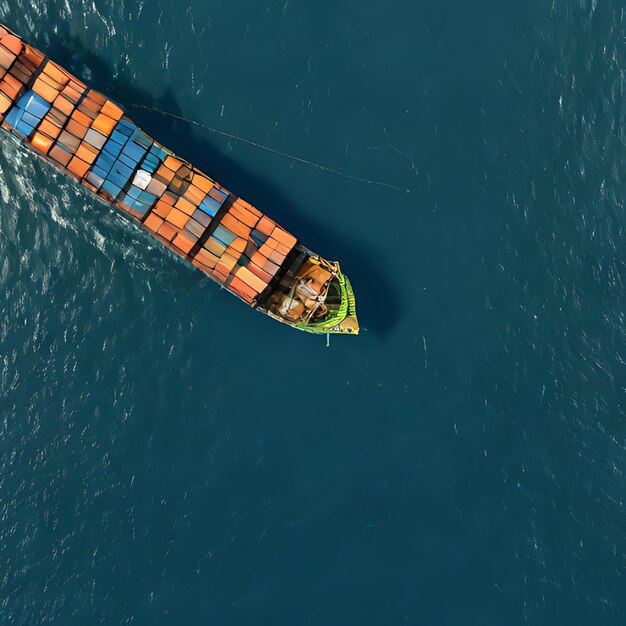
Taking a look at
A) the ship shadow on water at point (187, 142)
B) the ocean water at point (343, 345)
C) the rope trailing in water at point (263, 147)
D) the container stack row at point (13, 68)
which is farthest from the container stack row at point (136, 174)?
the rope trailing in water at point (263, 147)

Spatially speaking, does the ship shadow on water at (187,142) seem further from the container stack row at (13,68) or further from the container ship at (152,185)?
the container stack row at (13,68)

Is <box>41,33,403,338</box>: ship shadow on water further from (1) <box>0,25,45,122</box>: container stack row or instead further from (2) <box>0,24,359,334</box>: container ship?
(1) <box>0,25,45,122</box>: container stack row

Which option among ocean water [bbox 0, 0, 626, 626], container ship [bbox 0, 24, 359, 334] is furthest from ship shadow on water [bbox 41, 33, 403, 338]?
container ship [bbox 0, 24, 359, 334]

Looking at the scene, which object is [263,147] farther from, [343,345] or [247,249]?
[343,345]

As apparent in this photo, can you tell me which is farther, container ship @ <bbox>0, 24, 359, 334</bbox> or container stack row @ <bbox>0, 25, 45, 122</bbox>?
container ship @ <bbox>0, 24, 359, 334</bbox>

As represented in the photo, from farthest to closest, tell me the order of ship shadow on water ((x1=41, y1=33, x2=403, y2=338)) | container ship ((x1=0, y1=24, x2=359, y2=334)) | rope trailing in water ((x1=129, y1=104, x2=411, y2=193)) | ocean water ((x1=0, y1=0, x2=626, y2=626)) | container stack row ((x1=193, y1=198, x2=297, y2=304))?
ocean water ((x1=0, y1=0, x2=626, y2=626))
rope trailing in water ((x1=129, y1=104, x2=411, y2=193))
ship shadow on water ((x1=41, y1=33, x2=403, y2=338))
container stack row ((x1=193, y1=198, x2=297, y2=304))
container ship ((x1=0, y1=24, x2=359, y2=334))

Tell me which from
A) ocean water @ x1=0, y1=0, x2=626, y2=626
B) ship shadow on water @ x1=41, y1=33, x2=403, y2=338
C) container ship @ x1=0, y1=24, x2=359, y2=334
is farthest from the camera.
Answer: ocean water @ x1=0, y1=0, x2=626, y2=626

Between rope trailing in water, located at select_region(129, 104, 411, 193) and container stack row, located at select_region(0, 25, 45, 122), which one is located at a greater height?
rope trailing in water, located at select_region(129, 104, 411, 193)
